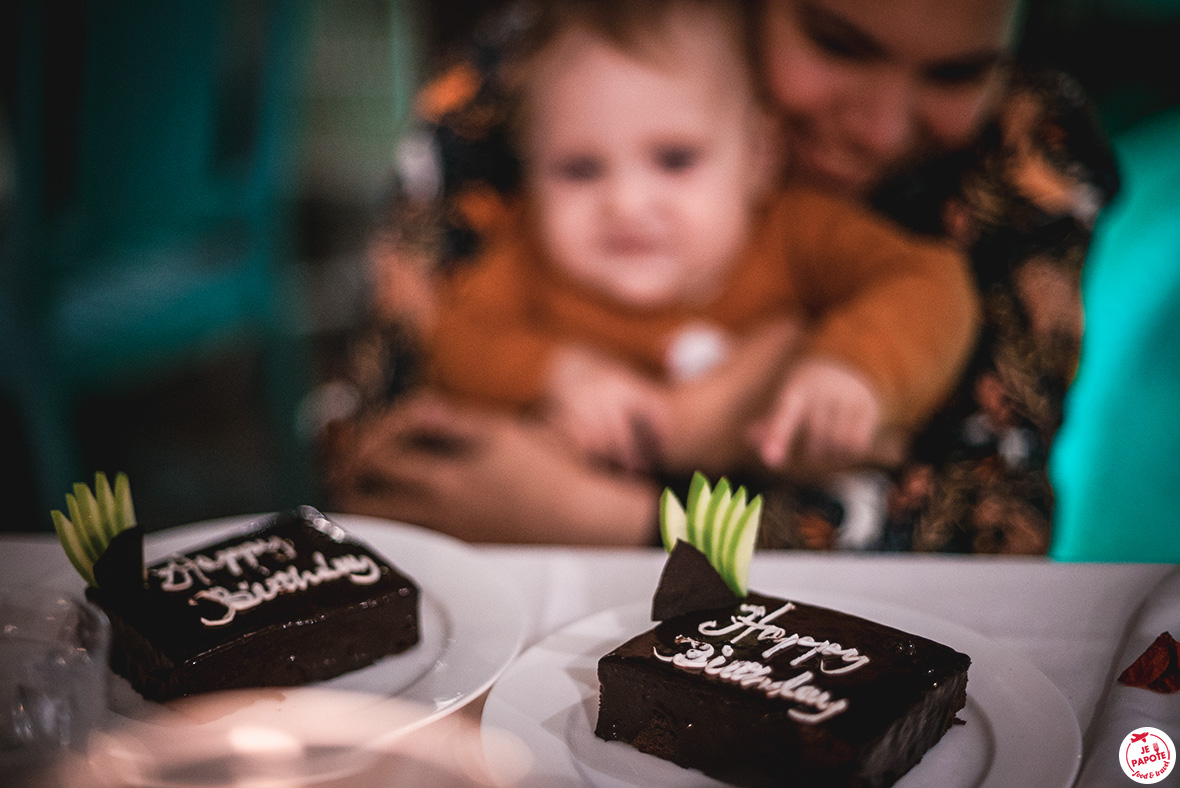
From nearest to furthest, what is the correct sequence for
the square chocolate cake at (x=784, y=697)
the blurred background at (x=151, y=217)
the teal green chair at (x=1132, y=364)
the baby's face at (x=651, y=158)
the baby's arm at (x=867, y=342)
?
the square chocolate cake at (x=784, y=697)
the teal green chair at (x=1132, y=364)
the baby's arm at (x=867, y=342)
the baby's face at (x=651, y=158)
the blurred background at (x=151, y=217)

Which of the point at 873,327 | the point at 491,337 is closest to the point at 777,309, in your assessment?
the point at 873,327

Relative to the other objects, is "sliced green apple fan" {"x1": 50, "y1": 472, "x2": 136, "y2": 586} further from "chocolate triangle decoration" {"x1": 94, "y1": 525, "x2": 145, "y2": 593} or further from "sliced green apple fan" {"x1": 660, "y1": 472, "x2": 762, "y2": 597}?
"sliced green apple fan" {"x1": 660, "y1": 472, "x2": 762, "y2": 597}

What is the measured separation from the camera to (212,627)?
26.5 inches

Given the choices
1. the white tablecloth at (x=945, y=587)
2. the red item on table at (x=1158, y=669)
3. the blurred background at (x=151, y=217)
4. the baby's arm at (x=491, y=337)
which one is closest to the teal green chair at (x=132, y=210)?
the blurred background at (x=151, y=217)

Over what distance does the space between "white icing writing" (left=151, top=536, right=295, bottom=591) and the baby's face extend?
725 mm

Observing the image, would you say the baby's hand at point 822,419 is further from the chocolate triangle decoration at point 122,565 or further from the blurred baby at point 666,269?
the chocolate triangle decoration at point 122,565

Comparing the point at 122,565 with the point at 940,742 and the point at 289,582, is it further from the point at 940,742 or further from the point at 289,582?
the point at 940,742

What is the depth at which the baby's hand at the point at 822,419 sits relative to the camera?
122 centimetres

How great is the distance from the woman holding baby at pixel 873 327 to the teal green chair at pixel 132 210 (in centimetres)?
107

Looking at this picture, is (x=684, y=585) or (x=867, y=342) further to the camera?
(x=867, y=342)

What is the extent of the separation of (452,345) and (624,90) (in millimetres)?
477

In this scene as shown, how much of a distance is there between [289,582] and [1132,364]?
39.9 inches

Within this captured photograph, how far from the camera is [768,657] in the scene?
599 mm

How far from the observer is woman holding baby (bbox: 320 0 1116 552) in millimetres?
1169
